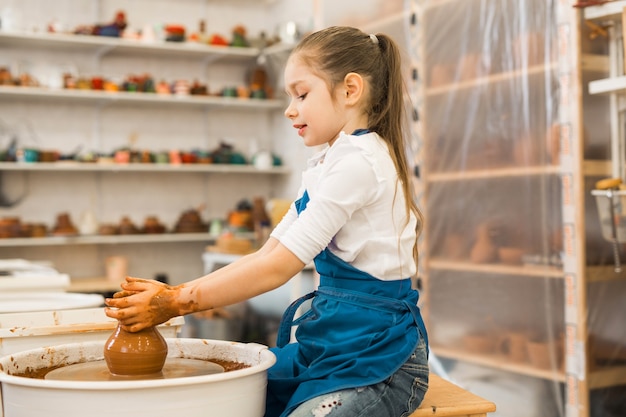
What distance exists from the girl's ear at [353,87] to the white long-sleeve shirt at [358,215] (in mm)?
83

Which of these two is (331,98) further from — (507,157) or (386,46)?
(507,157)

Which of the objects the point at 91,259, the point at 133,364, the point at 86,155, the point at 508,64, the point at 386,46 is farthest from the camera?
the point at 91,259

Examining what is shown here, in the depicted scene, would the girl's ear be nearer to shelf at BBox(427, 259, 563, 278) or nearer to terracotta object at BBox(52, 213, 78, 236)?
shelf at BBox(427, 259, 563, 278)

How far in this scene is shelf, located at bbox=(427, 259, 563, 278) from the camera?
2.93 m

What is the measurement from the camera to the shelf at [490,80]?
9.80ft

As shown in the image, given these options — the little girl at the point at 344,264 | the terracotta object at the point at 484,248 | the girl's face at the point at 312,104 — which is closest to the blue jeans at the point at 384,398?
the little girl at the point at 344,264

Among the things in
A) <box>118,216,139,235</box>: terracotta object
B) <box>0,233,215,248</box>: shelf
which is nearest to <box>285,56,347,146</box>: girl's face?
<box>0,233,215,248</box>: shelf

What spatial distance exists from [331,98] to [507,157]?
186 cm

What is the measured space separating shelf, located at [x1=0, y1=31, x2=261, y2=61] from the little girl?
3.79 m

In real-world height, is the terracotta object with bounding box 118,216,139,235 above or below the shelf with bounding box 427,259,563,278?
above

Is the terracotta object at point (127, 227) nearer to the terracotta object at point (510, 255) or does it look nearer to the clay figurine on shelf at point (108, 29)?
the clay figurine on shelf at point (108, 29)

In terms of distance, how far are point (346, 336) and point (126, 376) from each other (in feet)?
1.29

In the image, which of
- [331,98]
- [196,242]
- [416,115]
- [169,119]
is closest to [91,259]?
[196,242]

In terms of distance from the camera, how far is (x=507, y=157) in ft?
10.4
